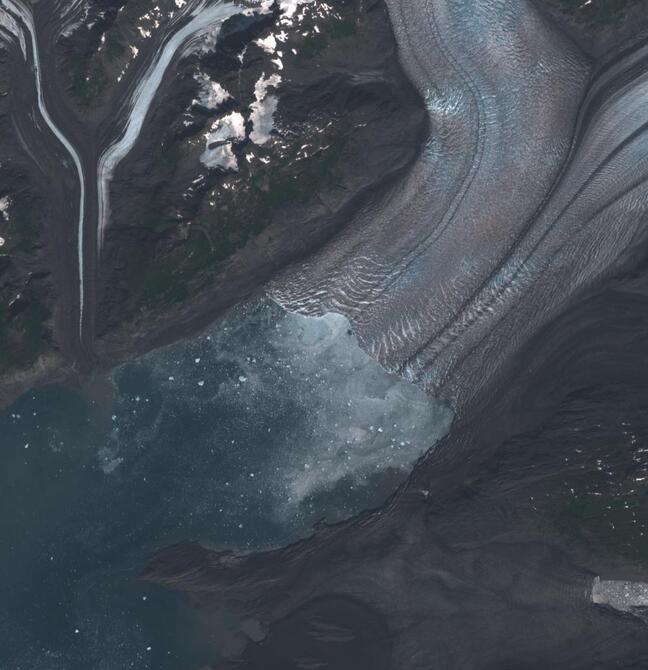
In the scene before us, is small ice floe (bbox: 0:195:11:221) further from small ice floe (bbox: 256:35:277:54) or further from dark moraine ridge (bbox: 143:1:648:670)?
small ice floe (bbox: 256:35:277:54)

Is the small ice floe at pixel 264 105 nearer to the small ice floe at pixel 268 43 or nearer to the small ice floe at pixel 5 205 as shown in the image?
the small ice floe at pixel 268 43

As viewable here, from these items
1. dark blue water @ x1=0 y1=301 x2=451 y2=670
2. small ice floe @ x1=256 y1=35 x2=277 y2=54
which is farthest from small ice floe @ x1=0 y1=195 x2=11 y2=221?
small ice floe @ x1=256 y1=35 x2=277 y2=54

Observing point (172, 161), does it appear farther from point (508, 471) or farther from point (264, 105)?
point (508, 471)

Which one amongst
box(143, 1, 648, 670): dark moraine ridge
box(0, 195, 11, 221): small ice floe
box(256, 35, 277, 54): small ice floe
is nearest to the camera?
box(143, 1, 648, 670): dark moraine ridge

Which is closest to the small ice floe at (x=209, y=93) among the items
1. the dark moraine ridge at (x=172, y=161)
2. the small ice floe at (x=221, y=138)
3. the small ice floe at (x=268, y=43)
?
A: the dark moraine ridge at (x=172, y=161)

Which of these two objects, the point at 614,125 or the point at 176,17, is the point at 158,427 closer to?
the point at 176,17

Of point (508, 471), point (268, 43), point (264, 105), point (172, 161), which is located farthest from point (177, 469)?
point (268, 43)
